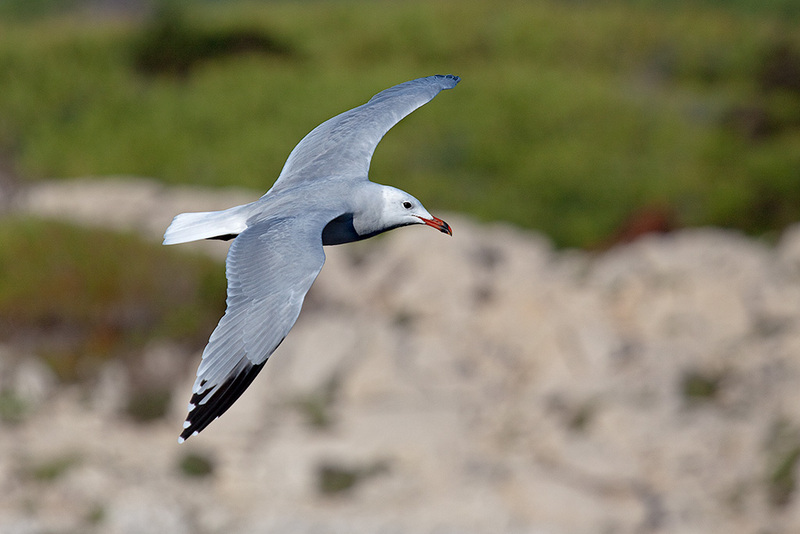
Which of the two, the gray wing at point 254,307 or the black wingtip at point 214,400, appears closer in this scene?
the black wingtip at point 214,400

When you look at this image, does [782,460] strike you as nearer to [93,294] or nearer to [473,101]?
[93,294]

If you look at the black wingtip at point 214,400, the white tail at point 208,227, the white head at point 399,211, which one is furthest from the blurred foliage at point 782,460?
the black wingtip at point 214,400

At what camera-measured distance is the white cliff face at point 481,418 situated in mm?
8969

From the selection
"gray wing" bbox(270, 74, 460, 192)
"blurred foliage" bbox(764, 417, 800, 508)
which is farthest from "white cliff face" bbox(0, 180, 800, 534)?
"gray wing" bbox(270, 74, 460, 192)

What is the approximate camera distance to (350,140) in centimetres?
640

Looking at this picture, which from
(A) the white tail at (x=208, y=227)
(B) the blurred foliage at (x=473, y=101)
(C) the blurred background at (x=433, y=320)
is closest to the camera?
(A) the white tail at (x=208, y=227)

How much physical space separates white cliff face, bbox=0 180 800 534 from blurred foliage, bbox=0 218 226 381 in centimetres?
38

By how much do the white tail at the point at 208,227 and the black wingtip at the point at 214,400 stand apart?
36.0 inches

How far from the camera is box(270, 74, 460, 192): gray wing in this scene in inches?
242

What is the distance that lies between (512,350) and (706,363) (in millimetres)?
1957

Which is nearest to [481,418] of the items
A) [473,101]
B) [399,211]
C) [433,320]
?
[433,320]

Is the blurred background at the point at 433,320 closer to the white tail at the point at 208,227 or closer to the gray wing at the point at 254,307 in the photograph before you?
the white tail at the point at 208,227

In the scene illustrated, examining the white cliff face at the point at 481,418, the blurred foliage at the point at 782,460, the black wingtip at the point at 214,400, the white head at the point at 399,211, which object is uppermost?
the white head at the point at 399,211

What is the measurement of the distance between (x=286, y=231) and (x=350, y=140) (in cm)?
144
